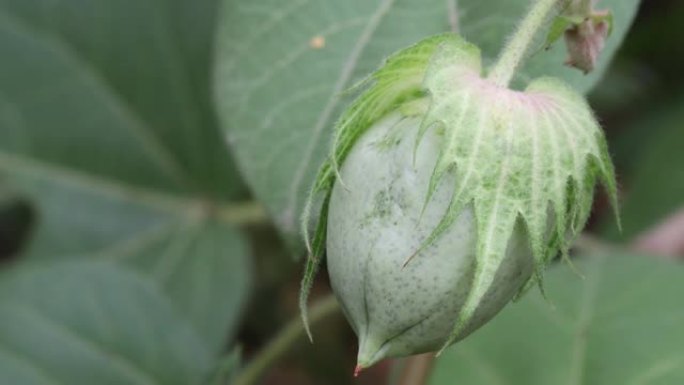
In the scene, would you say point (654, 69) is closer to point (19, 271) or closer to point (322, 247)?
point (19, 271)

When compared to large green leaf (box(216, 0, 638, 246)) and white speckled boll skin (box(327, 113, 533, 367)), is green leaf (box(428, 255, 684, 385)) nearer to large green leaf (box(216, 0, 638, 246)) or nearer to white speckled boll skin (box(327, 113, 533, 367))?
large green leaf (box(216, 0, 638, 246))

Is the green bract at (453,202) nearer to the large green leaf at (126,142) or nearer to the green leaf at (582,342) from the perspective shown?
the green leaf at (582,342)

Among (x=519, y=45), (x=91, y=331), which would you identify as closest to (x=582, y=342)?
(x=519, y=45)

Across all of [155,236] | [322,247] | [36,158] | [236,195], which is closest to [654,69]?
[236,195]

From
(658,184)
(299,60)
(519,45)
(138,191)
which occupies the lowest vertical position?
(658,184)

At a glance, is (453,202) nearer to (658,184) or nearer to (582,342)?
(582,342)

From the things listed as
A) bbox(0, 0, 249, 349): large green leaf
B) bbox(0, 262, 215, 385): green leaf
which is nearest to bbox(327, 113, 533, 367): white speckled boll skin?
bbox(0, 262, 215, 385): green leaf

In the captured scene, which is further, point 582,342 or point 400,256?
point 582,342
